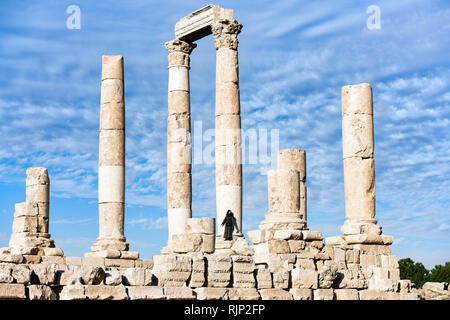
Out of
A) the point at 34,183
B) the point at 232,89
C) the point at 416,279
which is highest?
the point at 232,89

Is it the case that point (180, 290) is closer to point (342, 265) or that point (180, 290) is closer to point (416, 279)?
point (342, 265)

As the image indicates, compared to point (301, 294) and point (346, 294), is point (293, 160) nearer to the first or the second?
point (346, 294)

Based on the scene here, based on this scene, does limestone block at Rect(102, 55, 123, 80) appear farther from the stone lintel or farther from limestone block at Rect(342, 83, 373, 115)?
limestone block at Rect(342, 83, 373, 115)

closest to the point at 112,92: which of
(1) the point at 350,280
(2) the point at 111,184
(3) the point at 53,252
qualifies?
(2) the point at 111,184

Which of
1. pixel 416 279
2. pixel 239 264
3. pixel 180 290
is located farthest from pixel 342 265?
pixel 416 279

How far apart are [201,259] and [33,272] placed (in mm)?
4026

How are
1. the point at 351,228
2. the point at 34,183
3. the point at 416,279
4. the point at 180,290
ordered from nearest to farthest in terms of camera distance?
the point at 180,290 < the point at 351,228 < the point at 34,183 < the point at 416,279

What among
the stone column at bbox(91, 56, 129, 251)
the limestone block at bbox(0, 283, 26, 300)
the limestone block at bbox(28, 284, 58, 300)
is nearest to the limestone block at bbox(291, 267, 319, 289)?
the limestone block at bbox(28, 284, 58, 300)

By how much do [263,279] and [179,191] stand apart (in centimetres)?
1576

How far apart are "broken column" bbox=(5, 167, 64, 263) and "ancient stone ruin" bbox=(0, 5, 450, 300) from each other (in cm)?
4

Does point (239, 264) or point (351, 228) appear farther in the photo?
point (351, 228)

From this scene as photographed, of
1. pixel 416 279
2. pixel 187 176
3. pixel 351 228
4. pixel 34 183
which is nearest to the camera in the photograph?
pixel 351 228

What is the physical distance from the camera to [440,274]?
59.8 meters

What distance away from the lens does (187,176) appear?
112ft
